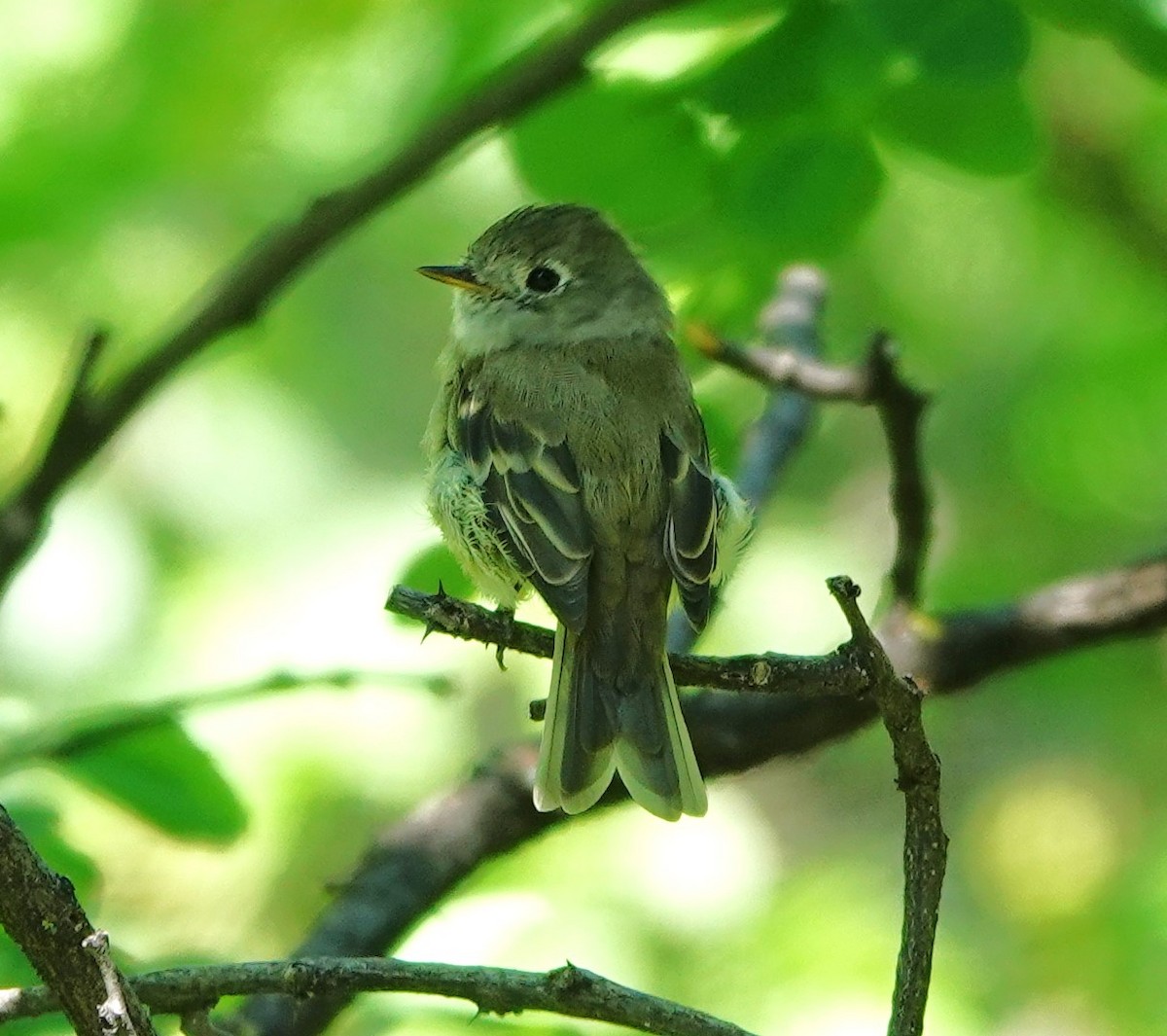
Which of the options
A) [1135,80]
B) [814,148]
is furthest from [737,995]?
[1135,80]

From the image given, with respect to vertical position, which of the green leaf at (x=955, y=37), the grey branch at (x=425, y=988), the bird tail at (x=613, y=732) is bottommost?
the grey branch at (x=425, y=988)

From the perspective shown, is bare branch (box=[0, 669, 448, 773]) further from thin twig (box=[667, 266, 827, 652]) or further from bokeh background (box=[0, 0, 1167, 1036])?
thin twig (box=[667, 266, 827, 652])

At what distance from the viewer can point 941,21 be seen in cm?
271

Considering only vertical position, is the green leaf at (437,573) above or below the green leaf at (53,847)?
above

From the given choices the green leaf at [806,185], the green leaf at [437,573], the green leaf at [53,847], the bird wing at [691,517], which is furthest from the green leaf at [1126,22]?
the green leaf at [53,847]

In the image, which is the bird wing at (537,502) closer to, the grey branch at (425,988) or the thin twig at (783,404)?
the thin twig at (783,404)

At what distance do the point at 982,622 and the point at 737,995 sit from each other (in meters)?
0.96

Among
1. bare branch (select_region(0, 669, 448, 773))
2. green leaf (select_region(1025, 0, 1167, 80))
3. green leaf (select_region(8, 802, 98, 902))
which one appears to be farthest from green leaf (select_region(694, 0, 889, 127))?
green leaf (select_region(8, 802, 98, 902))

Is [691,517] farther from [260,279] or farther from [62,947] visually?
[62,947]

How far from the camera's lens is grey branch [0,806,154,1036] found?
5.29 ft

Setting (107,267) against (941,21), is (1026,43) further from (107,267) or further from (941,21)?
(107,267)

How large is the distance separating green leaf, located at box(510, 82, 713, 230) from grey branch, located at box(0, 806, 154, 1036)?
6.09 ft

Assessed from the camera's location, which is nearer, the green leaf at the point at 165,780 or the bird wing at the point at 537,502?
the green leaf at the point at 165,780

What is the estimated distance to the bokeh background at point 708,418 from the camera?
9.80ft
